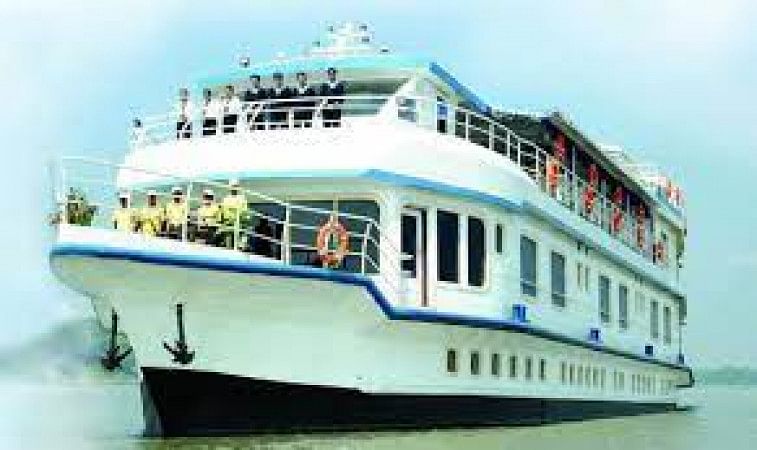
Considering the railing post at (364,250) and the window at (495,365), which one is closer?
the railing post at (364,250)

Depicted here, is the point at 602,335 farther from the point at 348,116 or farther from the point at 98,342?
the point at 98,342

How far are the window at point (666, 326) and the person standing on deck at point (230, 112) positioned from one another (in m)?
14.7

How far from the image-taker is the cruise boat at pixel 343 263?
12.9 metres

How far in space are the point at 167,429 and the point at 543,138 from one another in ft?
28.7

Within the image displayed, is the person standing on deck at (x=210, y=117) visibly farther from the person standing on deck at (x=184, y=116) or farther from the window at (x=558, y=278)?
the window at (x=558, y=278)

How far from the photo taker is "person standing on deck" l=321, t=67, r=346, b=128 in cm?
1602

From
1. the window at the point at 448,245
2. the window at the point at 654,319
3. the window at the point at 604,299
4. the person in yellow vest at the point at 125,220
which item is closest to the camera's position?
the person in yellow vest at the point at 125,220

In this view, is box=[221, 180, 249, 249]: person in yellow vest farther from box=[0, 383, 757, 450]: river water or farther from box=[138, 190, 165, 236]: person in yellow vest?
box=[0, 383, 757, 450]: river water

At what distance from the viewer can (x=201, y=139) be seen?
15.5 meters

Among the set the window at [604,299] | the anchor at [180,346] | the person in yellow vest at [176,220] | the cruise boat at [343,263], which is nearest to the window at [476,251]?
the cruise boat at [343,263]

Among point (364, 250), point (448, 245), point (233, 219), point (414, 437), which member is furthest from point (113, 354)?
point (448, 245)

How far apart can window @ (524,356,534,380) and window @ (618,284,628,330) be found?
6560mm

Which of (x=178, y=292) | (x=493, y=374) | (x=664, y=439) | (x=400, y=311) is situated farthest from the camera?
(x=664, y=439)

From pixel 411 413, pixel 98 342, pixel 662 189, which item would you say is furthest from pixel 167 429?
pixel 662 189
